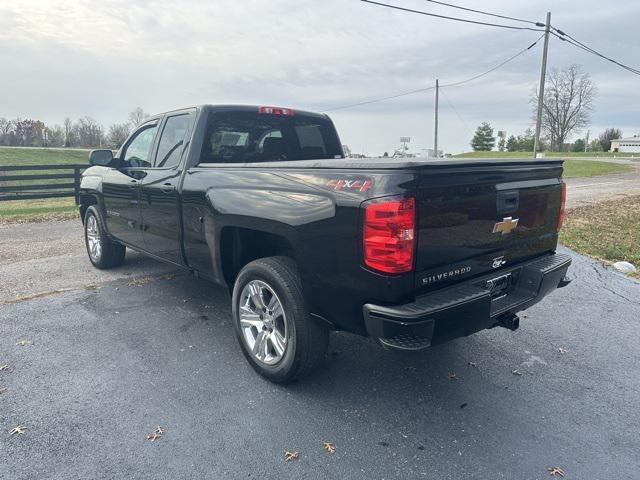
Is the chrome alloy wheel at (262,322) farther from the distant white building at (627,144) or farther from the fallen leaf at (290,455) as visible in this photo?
the distant white building at (627,144)

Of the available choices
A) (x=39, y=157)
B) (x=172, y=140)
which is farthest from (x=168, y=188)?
(x=39, y=157)

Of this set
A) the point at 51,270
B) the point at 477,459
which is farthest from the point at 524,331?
the point at 51,270

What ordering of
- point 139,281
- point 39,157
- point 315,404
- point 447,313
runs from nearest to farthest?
point 447,313
point 315,404
point 139,281
point 39,157

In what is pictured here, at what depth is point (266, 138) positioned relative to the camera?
182 inches

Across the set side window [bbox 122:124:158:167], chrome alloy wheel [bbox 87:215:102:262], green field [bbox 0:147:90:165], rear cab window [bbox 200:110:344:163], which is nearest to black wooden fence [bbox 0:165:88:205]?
chrome alloy wheel [bbox 87:215:102:262]

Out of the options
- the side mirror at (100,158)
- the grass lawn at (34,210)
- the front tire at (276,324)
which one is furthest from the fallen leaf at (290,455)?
the grass lawn at (34,210)

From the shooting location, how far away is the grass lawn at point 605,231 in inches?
277

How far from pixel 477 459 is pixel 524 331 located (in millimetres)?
2014

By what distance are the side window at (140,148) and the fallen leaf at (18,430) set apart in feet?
9.00

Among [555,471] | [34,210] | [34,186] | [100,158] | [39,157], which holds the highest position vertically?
[100,158]

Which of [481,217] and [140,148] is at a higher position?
[140,148]

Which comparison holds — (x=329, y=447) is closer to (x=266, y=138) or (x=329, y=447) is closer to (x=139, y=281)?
(x=266, y=138)

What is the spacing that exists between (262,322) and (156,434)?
1.00 m

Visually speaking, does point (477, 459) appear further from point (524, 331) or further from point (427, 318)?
point (524, 331)
